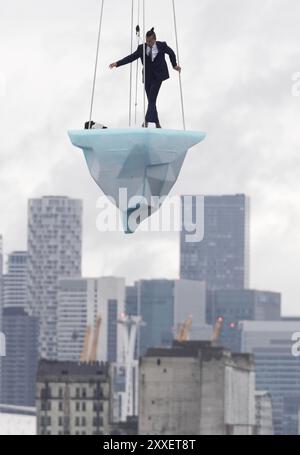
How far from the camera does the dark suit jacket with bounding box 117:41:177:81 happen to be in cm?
3969

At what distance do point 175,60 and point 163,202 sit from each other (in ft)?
7.04

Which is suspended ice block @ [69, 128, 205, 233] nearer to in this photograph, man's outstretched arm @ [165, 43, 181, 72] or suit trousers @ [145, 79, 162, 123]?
suit trousers @ [145, 79, 162, 123]

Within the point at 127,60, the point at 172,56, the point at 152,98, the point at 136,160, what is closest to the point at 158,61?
the point at 172,56

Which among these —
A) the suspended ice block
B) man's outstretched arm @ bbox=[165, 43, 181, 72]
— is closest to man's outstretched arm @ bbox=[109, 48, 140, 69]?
man's outstretched arm @ bbox=[165, 43, 181, 72]

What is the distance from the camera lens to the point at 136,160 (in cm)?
3953

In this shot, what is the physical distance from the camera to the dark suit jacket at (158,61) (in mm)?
39688

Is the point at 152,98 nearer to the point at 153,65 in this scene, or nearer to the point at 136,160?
the point at 153,65

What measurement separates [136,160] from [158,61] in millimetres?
1706

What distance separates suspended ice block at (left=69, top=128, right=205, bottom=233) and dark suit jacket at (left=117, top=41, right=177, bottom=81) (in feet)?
3.42
